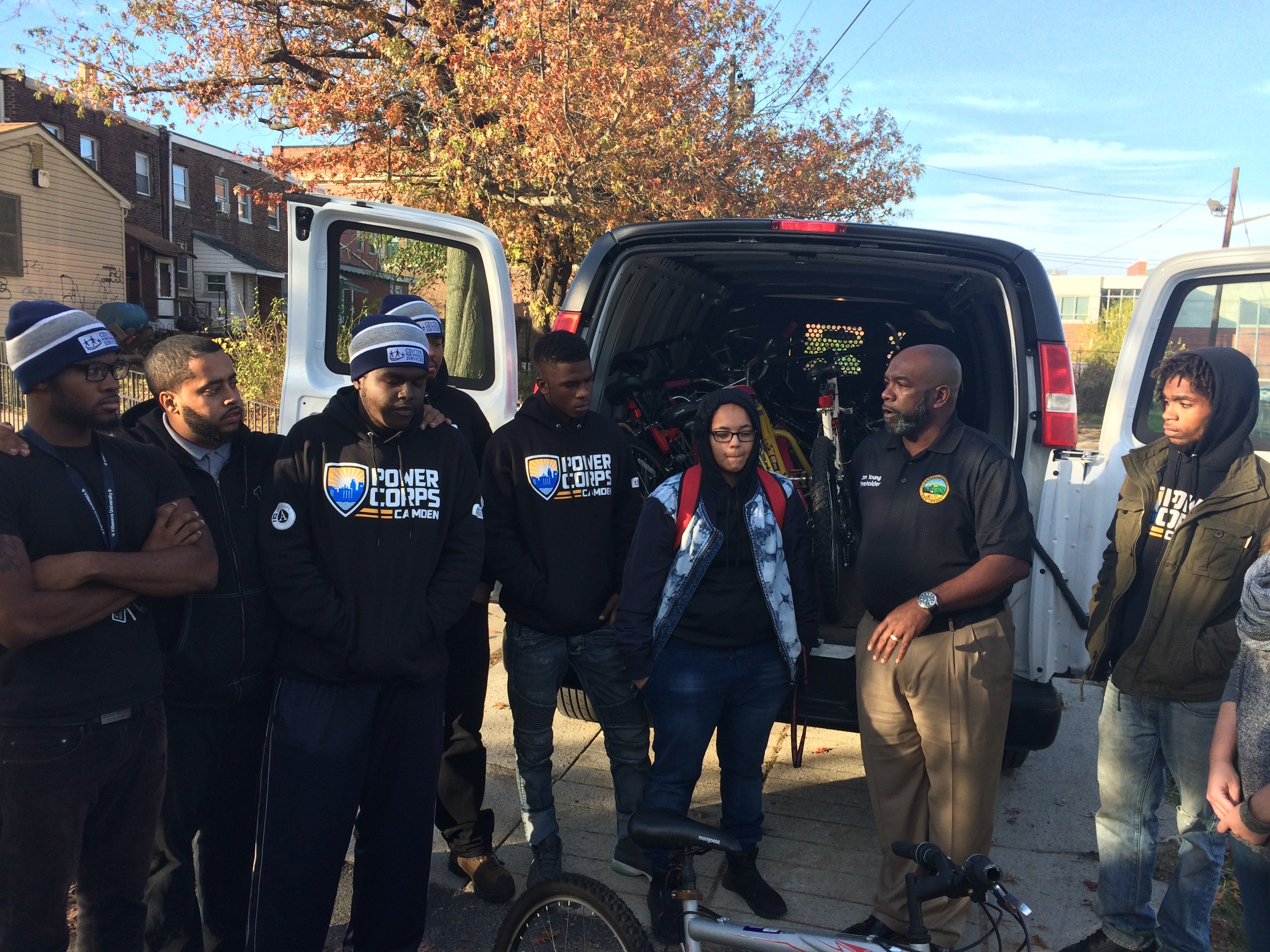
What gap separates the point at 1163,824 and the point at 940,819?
1.74 m

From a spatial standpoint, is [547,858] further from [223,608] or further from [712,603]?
[223,608]

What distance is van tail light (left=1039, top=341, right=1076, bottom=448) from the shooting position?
3629 mm

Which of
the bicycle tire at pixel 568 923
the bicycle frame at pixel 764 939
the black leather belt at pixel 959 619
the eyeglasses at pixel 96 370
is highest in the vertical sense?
the eyeglasses at pixel 96 370

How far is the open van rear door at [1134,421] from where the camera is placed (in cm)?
346

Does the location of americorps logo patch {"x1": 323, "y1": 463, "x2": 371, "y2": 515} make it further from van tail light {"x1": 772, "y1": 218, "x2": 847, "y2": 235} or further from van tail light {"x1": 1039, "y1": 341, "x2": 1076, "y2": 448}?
van tail light {"x1": 1039, "y1": 341, "x2": 1076, "y2": 448}

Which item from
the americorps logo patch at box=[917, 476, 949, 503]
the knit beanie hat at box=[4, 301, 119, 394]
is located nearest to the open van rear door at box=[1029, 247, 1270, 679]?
the americorps logo patch at box=[917, 476, 949, 503]

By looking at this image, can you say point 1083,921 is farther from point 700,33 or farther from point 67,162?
point 67,162

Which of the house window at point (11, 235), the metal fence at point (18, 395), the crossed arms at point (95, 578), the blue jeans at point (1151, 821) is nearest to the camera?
the crossed arms at point (95, 578)

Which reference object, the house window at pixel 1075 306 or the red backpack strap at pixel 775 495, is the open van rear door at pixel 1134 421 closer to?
the red backpack strap at pixel 775 495

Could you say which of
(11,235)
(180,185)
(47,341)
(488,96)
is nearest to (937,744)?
(47,341)

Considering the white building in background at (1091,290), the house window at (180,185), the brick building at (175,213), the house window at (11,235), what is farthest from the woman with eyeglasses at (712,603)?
the white building in background at (1091,290)

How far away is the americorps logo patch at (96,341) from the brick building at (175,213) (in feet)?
93.3

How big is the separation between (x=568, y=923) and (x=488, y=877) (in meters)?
1.13

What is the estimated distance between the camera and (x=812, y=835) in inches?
167
